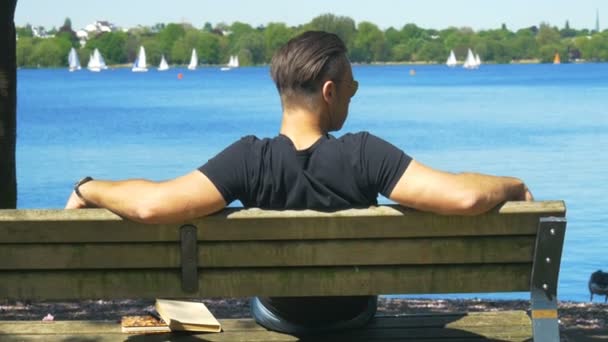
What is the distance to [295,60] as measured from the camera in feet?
14.4

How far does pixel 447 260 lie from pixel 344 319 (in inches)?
26.9

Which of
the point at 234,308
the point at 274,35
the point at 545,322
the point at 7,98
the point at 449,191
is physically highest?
the point at 449,191

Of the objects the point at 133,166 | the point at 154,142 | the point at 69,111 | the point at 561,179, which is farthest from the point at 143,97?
the point at 561,179

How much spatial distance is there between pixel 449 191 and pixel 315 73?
2.13ft

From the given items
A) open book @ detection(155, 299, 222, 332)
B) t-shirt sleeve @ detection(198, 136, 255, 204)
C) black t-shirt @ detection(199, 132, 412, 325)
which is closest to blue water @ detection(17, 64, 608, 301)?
open book @ detection(155, 299, 222, 332)

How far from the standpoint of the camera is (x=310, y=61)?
439 centimetres

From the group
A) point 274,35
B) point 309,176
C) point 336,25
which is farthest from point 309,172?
point 274,35

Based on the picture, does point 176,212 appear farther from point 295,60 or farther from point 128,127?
point 128,127

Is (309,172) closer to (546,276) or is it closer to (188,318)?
(546,276)

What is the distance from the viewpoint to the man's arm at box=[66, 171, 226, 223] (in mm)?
4113

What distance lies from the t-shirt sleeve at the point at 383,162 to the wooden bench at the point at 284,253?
0.40ft

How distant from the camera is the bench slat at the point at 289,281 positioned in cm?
423

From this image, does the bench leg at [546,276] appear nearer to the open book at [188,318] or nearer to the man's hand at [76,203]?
the open book at [188,318]

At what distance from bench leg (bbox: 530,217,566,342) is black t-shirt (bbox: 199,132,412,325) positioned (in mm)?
494
